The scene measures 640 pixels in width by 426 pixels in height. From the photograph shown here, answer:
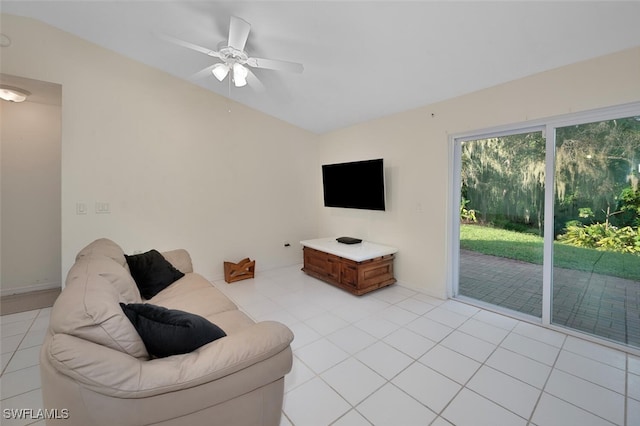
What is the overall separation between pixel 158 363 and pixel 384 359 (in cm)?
169

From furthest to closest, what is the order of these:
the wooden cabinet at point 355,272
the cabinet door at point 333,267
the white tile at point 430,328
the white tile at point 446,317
Answer: the cabinet door at point 333,267
the wooden cabinet at point 355,272
the white tile at point 446,317
the white tile at point 430,328

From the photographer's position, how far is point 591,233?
8.00ft

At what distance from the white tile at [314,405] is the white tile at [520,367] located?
1282 mm

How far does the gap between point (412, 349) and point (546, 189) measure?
6.72 feet

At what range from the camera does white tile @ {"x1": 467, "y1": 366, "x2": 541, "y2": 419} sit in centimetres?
168

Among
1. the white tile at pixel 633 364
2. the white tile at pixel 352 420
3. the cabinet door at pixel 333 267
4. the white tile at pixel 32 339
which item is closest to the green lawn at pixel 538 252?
the white tile at pixel 633 364

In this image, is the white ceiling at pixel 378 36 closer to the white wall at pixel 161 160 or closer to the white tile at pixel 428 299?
the white wall at pixel 161 160

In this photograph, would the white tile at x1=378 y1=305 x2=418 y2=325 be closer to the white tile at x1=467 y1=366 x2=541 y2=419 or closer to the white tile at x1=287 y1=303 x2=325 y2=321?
the white tile at x1=287 y1=303 x2=325 y2=321

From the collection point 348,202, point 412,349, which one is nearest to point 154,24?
point 348,202

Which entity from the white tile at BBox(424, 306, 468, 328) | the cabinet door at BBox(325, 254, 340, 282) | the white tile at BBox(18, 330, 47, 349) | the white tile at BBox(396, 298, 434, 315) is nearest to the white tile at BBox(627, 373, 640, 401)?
the white tile at BBox(424, 306, 468, 328)

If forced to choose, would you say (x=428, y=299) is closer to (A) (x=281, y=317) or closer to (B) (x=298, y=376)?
(A) (x=281, y=317)

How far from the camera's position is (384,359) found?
2.15 meters

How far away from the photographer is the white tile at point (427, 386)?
5.66 ft

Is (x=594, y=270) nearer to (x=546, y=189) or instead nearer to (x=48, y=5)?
(x=546, y=189)
